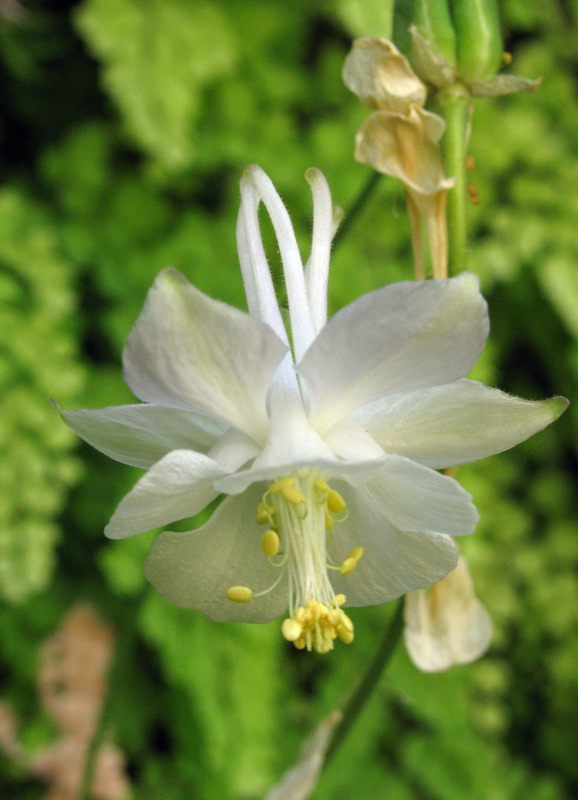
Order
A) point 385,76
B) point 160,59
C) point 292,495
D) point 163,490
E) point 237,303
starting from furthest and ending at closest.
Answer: point 160,59
point 237,303
point 385,76
point 292,495
point 163,490

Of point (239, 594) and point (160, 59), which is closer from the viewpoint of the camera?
point (239, 594)

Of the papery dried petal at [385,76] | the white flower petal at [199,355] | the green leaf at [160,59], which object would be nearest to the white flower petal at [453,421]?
the white flower petal at [199,355]

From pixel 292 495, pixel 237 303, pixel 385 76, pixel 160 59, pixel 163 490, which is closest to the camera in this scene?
pixel 163 490

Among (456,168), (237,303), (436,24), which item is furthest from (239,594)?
(237,303)

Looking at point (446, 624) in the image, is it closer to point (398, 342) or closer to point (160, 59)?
point (398, 342)

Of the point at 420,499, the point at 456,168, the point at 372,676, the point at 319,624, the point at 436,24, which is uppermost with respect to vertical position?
the point at 436,24

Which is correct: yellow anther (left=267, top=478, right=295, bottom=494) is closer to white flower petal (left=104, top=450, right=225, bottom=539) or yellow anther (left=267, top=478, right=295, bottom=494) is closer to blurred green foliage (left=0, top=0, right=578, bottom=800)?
white flower petal (left=104, top=450, right=225, bottom=539)

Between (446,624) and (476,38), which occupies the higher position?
(476,38)
